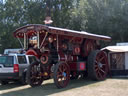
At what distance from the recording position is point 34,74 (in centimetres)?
1061

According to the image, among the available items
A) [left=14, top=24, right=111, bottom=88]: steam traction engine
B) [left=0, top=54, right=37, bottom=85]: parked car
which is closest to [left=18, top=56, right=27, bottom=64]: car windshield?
[left=0, top=54, right=37, bottom=85]: parked car

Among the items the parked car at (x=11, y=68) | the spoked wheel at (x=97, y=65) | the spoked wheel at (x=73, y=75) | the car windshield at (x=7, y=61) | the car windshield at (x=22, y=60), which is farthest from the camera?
the spoked wheel at (x=73, y=75)

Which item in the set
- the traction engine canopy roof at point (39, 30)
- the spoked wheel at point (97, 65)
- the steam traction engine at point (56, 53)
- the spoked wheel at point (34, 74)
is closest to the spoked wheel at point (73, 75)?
the steam traction engine at point (56, 53)

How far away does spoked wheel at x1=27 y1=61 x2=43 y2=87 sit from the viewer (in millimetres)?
10230

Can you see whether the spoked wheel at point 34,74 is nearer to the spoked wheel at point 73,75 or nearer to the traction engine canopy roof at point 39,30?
the traction engine canopy roof at point 39,30

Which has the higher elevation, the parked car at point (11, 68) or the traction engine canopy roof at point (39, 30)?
the traction engine canopy roof at point (39, 30)

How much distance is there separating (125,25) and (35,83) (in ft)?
58.6

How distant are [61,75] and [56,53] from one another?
4.48 feet

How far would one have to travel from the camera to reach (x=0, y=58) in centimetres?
1086

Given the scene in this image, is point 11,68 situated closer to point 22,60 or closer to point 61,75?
point 22,60

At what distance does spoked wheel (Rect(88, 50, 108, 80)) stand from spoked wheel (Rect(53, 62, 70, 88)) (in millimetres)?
1819

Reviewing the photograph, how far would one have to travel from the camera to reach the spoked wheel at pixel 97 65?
11.6 m

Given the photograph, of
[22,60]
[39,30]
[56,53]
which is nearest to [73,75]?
[56,53]

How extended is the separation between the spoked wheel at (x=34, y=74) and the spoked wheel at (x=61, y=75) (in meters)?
1.39
